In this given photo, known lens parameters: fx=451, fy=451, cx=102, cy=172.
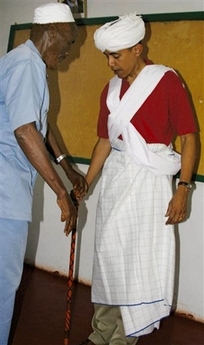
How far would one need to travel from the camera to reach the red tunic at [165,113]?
1.95 meters

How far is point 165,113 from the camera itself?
1981 millimetres

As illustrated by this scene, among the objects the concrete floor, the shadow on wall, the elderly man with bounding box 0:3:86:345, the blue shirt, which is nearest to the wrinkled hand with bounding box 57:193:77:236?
the elderly man with bounding box 0:3:86:345

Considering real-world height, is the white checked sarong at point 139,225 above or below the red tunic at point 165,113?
below

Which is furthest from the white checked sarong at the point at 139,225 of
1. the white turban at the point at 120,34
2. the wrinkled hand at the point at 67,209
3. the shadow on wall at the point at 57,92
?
the shadow on wall at the point at 57,92

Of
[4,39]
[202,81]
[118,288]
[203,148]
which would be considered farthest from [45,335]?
[4,39]

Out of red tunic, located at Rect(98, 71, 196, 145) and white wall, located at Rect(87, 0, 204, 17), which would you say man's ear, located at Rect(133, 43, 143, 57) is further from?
white wall, located at Rect(87, 0, 204, 17)

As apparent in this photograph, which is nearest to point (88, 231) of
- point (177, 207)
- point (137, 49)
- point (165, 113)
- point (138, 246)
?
point (138, 246)

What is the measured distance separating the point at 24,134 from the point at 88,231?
144 cm

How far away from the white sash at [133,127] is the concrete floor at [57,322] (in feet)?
3.17

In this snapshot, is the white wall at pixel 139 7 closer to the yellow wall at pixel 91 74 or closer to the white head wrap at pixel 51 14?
the yellow wall at pixel 91 74

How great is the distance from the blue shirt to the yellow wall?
3.01ft

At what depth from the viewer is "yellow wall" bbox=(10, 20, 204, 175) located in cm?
230

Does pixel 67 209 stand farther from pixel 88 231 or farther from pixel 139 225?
pixel 88 231

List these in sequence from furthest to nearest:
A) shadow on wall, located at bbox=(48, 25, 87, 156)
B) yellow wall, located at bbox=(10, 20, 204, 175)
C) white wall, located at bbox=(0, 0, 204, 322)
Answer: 1. shadow on wall, located at bbox=(48, 25, 87, 156)
2. white wall, located at bbox=(0, 0, 204, 322)
3. yellow wall, located at bbox=(10, 20, 204, 175)
